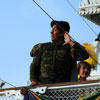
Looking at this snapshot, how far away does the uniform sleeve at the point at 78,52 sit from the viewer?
637 cm

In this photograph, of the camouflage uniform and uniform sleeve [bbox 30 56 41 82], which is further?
uniform sleeve [bbox 30 56 41 82]

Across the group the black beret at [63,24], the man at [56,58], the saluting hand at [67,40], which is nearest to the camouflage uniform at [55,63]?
the man at [56,58]

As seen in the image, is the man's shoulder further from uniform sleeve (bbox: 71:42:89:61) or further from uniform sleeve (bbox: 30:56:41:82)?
uniform sleeve (bbox: 71:42:89:61)

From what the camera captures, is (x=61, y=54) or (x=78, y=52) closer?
(x=78, y=52)

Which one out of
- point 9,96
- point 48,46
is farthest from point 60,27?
point 9,96

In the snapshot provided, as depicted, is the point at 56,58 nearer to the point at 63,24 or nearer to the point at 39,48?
the point at 39,48

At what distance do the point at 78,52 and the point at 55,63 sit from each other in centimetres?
37

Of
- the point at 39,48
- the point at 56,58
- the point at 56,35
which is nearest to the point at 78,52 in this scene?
the point at 56,58

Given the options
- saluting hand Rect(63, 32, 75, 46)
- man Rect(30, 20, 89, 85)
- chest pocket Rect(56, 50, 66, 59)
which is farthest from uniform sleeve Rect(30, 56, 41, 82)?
saluting hand Rect(63, 32, 75, 46)

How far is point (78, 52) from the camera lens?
6.45 meters

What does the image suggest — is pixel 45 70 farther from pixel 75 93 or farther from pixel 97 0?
pixel 97 0

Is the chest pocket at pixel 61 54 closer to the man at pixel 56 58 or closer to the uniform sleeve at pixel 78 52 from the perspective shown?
the man at pixel 56 58

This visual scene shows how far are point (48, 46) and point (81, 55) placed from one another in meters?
0.57

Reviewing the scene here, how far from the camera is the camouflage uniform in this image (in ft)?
21.5
